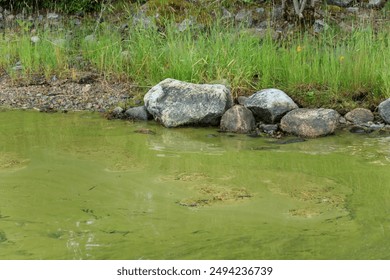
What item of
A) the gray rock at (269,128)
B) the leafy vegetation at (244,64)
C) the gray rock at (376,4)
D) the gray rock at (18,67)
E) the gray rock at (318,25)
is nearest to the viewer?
the gray rock at (269,128)

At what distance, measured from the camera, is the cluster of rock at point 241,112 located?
4.80m

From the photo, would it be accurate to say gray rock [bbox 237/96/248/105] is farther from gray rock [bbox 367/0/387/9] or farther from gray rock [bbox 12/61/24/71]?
gray rock [bbox 367/0/387/9]

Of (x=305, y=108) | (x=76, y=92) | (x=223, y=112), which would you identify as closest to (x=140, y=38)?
(x=76, y=92)

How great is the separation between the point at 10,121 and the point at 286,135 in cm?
249

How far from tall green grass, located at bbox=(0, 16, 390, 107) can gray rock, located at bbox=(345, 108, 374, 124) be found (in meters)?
0.19

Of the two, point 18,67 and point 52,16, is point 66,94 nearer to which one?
point 18,67

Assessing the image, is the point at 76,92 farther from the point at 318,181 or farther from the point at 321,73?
the point at 318,181

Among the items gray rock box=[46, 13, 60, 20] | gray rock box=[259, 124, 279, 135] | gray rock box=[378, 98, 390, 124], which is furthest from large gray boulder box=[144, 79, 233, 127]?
gray rock box=[46, 13, 60, 20]

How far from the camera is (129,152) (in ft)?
13.9

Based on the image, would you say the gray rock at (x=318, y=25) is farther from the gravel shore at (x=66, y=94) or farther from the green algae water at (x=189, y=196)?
the green algae water at (x=189, y=196)

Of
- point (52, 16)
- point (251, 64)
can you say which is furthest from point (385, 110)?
point (52, 16)

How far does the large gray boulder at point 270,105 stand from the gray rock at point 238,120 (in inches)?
4.9

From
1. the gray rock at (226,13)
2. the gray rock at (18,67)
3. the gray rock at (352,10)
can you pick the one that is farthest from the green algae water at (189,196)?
the gray rock at (352,10)

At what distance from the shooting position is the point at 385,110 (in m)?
4.94
